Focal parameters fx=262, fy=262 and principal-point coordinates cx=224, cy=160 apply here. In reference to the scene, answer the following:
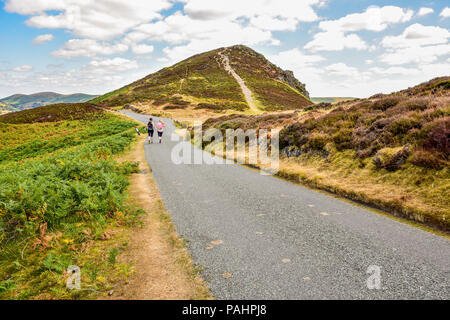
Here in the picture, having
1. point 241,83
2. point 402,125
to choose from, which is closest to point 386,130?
point 402,125

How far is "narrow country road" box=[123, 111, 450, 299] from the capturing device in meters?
3.66

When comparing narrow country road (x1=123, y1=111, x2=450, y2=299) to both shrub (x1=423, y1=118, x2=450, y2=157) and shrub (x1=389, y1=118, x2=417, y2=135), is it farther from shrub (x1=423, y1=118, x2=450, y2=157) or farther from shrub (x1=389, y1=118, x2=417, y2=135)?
shrub (x1=389, y1=118, x2=417, y2=135)

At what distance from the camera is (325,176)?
9.82m

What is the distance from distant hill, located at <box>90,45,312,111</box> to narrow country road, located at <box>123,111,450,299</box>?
6403 cm

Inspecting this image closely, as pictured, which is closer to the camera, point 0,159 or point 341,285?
point 341,285

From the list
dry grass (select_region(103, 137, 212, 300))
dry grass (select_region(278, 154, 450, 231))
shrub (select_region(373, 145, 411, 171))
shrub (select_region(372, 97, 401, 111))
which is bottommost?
dry grass (select_region(103, 137, 212, 300))

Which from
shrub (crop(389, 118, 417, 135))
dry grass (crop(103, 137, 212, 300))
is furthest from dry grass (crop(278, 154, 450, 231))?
dry grass (crop(103, 137, 212, 300))

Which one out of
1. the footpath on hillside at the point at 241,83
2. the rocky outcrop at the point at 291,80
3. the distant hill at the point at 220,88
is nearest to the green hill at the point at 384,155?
the distant hill at the point at 220,88

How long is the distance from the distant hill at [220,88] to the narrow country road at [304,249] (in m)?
64.0

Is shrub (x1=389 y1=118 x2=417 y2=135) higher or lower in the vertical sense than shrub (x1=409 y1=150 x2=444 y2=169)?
higher

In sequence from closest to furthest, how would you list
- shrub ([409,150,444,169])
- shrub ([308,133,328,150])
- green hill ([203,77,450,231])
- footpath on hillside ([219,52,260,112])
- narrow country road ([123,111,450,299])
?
1. narrow country road ([123,111,450,299])
2. green hill ([203,77,450,231])
3. shrub ([409,150,444,169])
4. shrub ([308,133,328,150])
5. footpath on hillside ([219,52,260,112])

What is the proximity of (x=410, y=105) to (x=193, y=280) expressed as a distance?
1245 cm

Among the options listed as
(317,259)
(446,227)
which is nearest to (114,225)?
(317,259)
